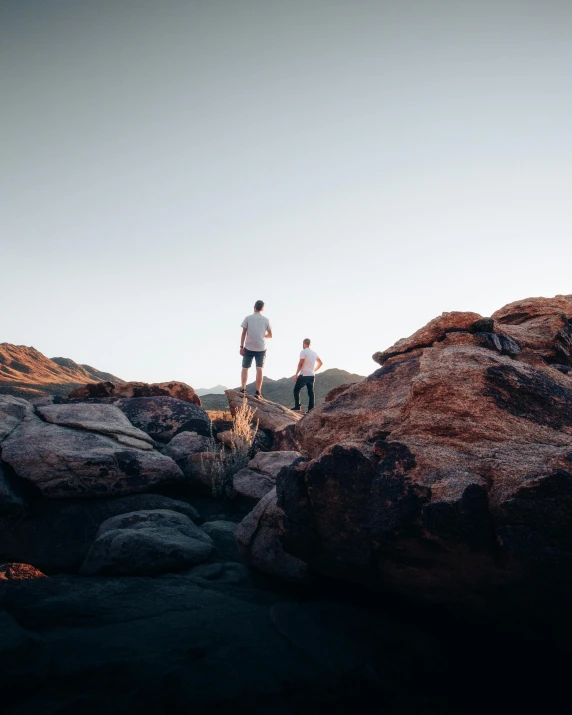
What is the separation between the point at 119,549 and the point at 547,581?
3308 mm

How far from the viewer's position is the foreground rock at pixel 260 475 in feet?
19.0

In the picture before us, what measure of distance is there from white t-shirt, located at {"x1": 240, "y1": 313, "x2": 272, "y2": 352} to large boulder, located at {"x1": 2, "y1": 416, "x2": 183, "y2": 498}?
15.7 ft

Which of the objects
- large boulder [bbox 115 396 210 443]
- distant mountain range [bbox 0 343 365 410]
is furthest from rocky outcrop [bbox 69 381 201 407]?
distant mountain range [bbox 0 343 365 410]

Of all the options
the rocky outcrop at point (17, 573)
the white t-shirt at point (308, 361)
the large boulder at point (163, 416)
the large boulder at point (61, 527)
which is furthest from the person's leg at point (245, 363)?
the rocky outcrop at point (17, 573)

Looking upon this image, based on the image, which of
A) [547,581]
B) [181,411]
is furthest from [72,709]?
[181,411]

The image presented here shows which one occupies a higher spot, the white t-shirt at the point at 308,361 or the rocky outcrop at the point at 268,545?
the white t-shirt at the point at 308,361

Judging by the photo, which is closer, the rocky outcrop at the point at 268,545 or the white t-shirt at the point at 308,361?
the rocky outcrop at the point at 268,545

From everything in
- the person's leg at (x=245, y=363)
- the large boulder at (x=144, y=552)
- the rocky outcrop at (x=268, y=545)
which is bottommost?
the large boulder at (x=144, y=552)

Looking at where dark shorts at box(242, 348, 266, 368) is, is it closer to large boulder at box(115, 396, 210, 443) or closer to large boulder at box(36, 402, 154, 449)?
Result: large boulder at box(115, 396, 210, 443)

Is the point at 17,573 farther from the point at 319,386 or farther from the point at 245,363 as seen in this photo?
the point at 319,386

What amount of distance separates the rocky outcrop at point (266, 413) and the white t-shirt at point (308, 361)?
271cm

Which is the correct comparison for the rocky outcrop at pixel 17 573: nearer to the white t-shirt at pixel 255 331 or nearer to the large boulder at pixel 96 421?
the large boulder at pixel 96 421

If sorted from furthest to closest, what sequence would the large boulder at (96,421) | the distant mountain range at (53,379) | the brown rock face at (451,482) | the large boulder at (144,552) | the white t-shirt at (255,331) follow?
the distant mountain range at (53,379) → the white t-shirt at (255,331) → the large boulder at (96,421) → the large boulder at (144,552) → the brown rock face at (451,482)

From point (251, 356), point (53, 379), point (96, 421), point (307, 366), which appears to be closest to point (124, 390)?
point (96, 421)
